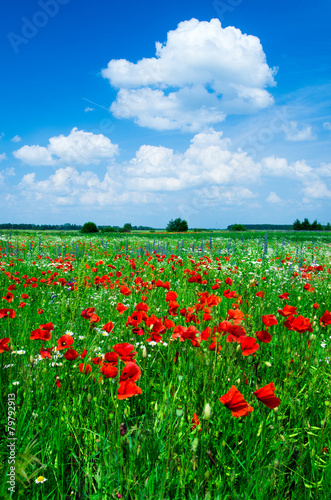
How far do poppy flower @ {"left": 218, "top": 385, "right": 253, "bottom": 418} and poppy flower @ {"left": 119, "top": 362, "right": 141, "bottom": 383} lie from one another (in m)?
0.36

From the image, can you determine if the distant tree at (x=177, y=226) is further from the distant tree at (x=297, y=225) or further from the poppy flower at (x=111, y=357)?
the poppy flower at (x=111, y=357)

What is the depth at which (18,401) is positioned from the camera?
6.08ft

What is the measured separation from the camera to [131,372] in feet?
4.40

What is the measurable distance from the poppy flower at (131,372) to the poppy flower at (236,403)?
0.36m

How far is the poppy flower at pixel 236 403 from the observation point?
3.90 feet

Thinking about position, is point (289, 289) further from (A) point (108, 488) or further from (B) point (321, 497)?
(A) point (108, 488)

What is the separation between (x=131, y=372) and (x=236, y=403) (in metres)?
0.43

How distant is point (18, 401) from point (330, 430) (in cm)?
181

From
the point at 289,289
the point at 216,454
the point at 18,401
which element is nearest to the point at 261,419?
the point at 216,454

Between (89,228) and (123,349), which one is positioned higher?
(89,228)

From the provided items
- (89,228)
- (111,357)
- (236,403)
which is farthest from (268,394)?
(89,228)

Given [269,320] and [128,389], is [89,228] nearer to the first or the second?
[269,320]

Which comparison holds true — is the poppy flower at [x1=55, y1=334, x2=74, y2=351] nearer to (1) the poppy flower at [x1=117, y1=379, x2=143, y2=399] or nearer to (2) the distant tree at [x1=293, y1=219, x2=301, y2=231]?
(1) the poppy flower at [x1=117, y1=379, x2=143, y2=399]

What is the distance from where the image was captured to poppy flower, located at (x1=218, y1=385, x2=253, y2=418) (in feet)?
3.90
